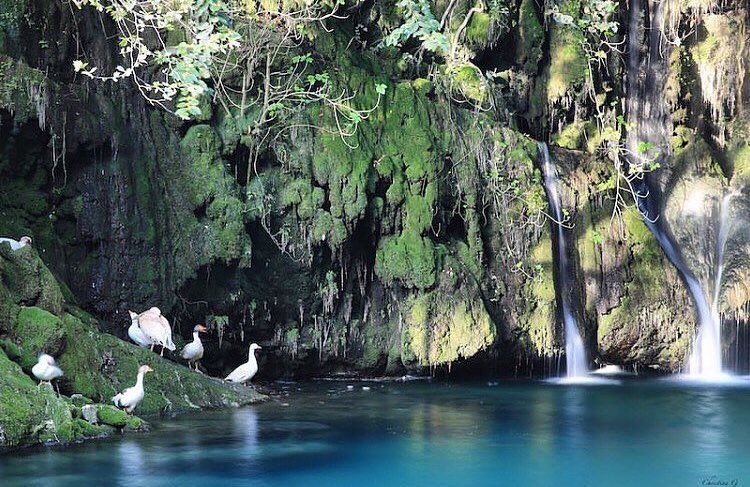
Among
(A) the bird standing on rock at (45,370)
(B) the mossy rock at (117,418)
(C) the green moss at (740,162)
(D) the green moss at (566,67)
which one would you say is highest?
(D) the green moss at (566,67)

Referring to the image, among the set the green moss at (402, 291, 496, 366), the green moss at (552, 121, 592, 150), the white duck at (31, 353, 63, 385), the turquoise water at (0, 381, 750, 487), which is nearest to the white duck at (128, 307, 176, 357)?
the turquoise water at (0, 381, 750, 487)

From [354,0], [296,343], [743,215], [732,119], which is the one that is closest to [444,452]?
[296,343]

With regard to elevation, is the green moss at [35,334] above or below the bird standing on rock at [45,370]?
above

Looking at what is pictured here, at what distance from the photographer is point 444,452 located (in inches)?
378

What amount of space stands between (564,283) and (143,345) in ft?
25.5

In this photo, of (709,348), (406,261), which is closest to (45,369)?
(406,261)

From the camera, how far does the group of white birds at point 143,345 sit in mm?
9548

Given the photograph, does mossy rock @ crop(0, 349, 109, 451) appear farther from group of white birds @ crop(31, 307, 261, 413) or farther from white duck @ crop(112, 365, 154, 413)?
white duck @ crop(112, 365, 154, 413)

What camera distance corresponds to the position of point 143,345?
12391 mm

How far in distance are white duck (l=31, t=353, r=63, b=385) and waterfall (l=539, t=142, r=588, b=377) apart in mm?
9396

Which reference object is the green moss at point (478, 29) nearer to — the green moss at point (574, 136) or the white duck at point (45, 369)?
the green moss at point (574, 136)

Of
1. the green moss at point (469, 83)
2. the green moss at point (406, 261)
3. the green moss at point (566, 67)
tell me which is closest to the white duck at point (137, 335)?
the green moss at point (406, 261)

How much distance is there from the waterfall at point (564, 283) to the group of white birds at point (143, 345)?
5.62 metres

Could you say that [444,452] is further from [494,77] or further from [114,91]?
[494,77]
